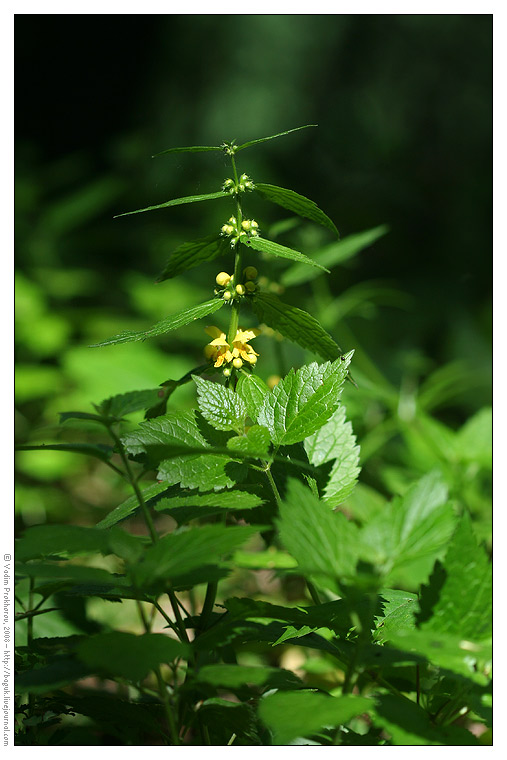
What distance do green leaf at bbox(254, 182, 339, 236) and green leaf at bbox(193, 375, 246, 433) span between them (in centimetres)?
17

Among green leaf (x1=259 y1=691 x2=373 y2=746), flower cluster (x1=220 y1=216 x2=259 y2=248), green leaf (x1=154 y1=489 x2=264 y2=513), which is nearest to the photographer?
green leaf (x1=259 y1=691 x2=373 y2=746)

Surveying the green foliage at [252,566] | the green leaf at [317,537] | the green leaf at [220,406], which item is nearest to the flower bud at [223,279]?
the green foliage at [252,566]

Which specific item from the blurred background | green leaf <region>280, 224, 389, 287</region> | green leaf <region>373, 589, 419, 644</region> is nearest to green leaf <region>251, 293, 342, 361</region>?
green leaf <region>373, 589, 419, 644</region>

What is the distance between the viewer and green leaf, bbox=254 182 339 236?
1.88 feet

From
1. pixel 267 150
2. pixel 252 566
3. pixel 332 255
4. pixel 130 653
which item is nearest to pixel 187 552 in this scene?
pixel 130 653

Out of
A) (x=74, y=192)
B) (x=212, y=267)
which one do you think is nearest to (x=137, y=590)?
(x=212, y=267)

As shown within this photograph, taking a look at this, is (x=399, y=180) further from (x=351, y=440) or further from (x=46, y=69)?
(x=351, y=440)

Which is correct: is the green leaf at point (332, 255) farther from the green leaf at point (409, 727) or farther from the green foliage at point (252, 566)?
the green leaf at point (409, 727)

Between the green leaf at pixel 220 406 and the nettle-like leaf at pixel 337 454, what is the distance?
103mm

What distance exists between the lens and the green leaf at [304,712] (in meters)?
0.37

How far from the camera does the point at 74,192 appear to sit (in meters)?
2.84

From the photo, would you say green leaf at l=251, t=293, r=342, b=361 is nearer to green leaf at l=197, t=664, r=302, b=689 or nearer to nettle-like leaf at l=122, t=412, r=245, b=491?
nettle-like leaf at l=122, t=412, r=245, b=491

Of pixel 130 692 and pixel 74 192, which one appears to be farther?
pixel 74 192

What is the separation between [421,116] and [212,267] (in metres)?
1.25
